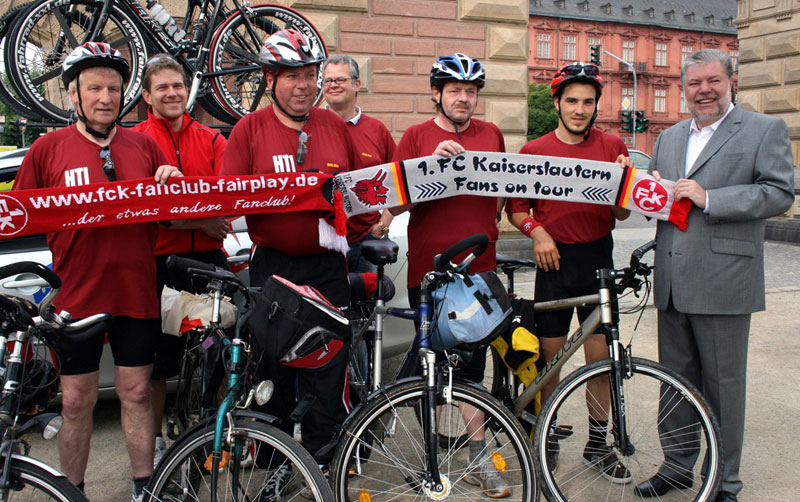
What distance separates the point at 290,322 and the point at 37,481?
1.04 metres

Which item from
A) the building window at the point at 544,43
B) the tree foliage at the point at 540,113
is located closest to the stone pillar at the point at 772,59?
the tree foliage at the point at 540,113

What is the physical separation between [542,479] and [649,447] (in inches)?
26.5

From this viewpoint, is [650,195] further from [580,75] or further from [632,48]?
[632,48]

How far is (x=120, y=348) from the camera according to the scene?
305 centimetres

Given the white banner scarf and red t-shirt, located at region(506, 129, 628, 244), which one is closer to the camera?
the white banner scarf

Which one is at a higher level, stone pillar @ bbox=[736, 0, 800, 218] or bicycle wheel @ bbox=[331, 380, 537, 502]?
stone pillar @ bbox=[736, 0, 800, 218]

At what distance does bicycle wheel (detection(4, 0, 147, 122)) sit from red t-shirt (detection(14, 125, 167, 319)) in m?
2.03

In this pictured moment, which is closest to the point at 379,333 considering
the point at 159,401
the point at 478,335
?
the point at 478,335

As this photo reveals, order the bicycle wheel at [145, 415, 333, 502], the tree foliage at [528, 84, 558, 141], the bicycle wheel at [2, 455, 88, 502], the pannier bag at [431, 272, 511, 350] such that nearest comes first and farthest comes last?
the bicycle wheel at [2, 455, 88, 502] < the bicycle wheel at [145, 415, 333, 502] < the pannier bag at [431, 272, 511, 350] < the tree foliage at [528, 84, 558, 141]

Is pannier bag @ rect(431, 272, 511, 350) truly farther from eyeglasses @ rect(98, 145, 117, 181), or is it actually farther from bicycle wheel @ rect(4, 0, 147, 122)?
bicycle wheel @ rect(4, 0, 147, 122)

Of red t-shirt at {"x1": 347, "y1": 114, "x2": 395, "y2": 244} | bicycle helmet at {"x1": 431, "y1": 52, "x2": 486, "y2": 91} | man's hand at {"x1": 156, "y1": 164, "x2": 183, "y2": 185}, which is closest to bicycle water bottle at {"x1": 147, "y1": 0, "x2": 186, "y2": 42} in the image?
red t-shirt at {"x1": 347, "y1": 114, "x2": 395, "y2": 244}

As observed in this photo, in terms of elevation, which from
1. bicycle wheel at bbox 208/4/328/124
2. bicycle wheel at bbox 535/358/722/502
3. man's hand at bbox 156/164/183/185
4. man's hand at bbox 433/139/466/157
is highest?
bicycle wheel at bbox 208/4/328/124

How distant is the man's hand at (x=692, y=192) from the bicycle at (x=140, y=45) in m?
3.78

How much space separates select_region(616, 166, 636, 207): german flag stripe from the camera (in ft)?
11.3
